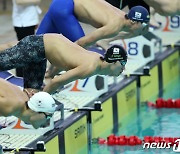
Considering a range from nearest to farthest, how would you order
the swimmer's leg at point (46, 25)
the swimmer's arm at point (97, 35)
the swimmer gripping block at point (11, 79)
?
the swimmer gripping block at point (11, 79) → the swimmer's arm at point (97, 35) → the swimmer's leg at point (46, 25)

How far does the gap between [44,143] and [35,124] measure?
896 mm

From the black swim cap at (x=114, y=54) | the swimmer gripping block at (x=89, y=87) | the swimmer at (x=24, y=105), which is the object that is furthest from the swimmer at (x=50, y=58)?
the swimmer gripping block at (x=89, y=87)

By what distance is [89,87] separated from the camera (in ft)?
32.7

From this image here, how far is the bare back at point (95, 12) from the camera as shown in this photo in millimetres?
9477

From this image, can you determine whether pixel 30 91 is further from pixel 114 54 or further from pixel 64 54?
pixel 114 54

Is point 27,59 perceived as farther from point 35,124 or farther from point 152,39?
point 152,39

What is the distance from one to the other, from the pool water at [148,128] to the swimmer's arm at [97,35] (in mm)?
1005

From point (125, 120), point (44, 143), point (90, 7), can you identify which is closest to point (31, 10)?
point (90, 7)

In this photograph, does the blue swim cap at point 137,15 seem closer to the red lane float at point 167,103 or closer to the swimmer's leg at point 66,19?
the swimmer's leg at point 66,19

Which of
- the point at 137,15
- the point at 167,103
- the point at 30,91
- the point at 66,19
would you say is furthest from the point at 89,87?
the point at 30,91

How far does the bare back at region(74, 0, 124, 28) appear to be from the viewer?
948cm

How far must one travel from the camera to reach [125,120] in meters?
10.3

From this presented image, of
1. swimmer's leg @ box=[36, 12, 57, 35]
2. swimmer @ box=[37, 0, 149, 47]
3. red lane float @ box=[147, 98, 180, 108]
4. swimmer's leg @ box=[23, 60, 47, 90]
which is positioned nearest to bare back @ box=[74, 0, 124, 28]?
swimmer @ box=[37, 0, 149, 47]

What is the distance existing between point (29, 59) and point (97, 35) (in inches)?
50.9
